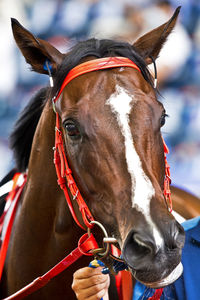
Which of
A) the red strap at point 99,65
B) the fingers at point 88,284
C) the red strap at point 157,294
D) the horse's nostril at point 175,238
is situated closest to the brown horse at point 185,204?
the red strap at point 157,294

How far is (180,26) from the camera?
4648 millimetres

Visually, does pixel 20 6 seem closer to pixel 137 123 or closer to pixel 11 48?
pixel 11 48

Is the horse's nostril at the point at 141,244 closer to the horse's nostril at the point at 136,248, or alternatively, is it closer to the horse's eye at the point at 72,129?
the horse's nostril at the point at 136,248

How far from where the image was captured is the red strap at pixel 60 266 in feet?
5.24

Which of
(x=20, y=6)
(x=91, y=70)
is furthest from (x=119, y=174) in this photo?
(x=20, y=6)

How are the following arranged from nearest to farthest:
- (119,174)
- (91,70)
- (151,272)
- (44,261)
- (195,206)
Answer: (151,272) < (119,174) < (91,70) < (44,261) < (195,206)

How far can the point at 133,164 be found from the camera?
1380 millimetres

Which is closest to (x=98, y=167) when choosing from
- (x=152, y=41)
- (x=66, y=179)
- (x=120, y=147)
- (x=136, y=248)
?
(x=120, y=147)

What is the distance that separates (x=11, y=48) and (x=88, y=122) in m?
3.38

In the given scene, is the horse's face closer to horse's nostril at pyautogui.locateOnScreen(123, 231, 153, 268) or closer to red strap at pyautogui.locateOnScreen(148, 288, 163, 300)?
horse's nostril at pyautogui.locateOnScreen(123, 231, 153, 268)

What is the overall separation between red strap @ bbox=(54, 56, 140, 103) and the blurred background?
9.34ft

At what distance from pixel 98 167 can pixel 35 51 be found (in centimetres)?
61

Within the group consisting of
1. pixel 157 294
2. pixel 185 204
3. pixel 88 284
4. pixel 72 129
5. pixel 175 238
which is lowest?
pixel 185 204

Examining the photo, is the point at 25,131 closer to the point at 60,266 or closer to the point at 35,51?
the point at 35,51
